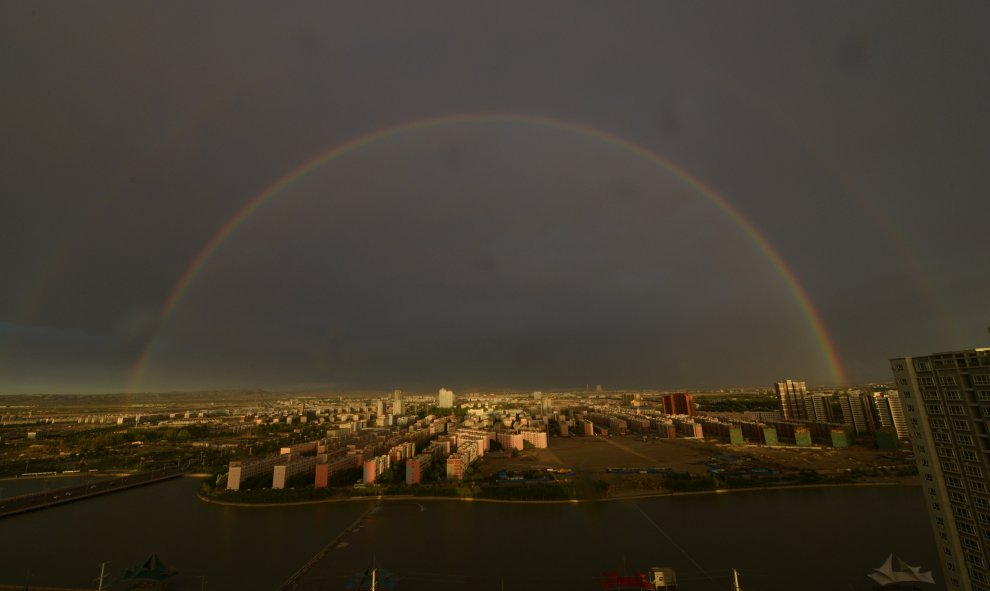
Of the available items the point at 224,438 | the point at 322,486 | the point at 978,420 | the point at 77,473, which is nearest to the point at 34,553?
the point at 322,486

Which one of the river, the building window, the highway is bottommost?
the river

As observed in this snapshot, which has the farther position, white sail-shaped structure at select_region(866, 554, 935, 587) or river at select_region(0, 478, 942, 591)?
river at select_region(0, 478, 942, 591)

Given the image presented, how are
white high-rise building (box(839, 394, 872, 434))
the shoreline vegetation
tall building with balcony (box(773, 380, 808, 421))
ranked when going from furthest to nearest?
tall building with balcony (box(773, 380, 808, 421))
white high-rise building (box(839, 394, 872, 434))
the shoreline vegetation

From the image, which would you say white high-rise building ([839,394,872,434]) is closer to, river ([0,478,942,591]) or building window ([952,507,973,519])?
river ([0,478,942,591])

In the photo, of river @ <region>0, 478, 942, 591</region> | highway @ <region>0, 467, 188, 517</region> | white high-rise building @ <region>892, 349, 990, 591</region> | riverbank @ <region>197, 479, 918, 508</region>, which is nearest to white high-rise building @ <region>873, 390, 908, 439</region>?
riverbank @ <region>197, 479, 918, 508</region>

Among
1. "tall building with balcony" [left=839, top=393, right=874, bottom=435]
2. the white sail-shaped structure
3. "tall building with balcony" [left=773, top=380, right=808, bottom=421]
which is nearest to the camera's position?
the white sail-shaped structure

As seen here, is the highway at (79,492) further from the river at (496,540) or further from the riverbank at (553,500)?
the riverbank at (553,500)

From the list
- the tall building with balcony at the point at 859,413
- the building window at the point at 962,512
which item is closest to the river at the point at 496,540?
the building window at the point at 962,512
